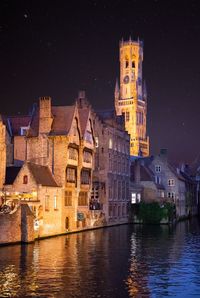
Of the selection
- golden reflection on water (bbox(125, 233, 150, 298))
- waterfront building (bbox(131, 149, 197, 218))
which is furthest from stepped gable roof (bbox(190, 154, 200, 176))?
golden reflection on water (bbox(125, 233, 150, 298))

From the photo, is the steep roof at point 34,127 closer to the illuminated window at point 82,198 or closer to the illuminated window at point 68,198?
the illuminated window at point 68,198

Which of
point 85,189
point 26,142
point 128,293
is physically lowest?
point 128,293

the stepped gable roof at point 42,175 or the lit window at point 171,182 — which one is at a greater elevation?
the lit window at point 171,182

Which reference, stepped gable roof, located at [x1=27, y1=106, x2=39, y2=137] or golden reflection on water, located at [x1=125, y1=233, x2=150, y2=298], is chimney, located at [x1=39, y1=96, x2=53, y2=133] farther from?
golden reflection on water, located at [x1=125, y1=233, x2=150, y2=298]

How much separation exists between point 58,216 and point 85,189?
38.2 ft

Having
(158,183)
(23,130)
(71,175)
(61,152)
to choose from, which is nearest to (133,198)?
(158,183)

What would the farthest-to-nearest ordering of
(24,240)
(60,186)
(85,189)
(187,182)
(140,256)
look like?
(187,182) < (85,189) < (60,186) < (24,240) < (140,256)

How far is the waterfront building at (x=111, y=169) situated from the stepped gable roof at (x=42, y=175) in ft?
53.2

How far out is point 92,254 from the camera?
50.3 meters

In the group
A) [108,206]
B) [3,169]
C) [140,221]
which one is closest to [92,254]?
[3,169]

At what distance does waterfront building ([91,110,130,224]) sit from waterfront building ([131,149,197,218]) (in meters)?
5.29

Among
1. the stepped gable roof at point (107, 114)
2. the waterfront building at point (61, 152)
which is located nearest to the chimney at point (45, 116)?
the waterfront building at point (61, 152)

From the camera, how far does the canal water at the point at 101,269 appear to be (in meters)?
33.7

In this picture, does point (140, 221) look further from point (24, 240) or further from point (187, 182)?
point (24, 240)
